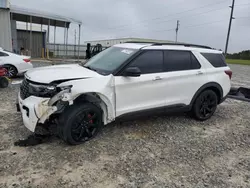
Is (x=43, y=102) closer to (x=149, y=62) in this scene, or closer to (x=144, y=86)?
(x=144, y=86)

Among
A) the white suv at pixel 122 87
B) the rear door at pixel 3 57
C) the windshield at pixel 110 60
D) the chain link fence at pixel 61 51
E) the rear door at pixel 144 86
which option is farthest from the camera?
the chain link fence at pixel 61 51

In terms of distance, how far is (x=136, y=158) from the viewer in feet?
11.0

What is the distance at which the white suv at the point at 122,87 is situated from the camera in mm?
3314

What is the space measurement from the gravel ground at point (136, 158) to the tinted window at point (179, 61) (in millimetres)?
1247

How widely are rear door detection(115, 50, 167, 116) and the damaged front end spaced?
919 millimetres

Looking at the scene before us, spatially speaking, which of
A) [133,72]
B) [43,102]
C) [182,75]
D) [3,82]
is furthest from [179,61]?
[3,82]

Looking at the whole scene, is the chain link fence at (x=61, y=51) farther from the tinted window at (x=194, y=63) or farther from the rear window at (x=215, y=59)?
the tinted window at (x=194, y=63)

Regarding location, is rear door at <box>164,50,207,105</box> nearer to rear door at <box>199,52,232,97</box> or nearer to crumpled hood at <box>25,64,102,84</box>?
rear door at <box>199,52,232,97</box>

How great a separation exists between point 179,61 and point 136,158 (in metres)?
2.32

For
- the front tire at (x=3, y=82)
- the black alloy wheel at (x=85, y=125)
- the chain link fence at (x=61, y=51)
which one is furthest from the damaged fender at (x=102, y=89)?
the chain link fence at (x=61, y=51)

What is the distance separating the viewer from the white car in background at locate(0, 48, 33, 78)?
876cm

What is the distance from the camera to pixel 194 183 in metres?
2.83

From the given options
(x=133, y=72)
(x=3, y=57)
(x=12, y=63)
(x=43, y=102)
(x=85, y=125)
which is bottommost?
(x=85, y=125)

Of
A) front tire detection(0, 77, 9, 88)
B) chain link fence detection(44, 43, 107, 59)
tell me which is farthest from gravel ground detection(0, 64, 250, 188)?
chain link fence detection(44, 43, 107, 59)
